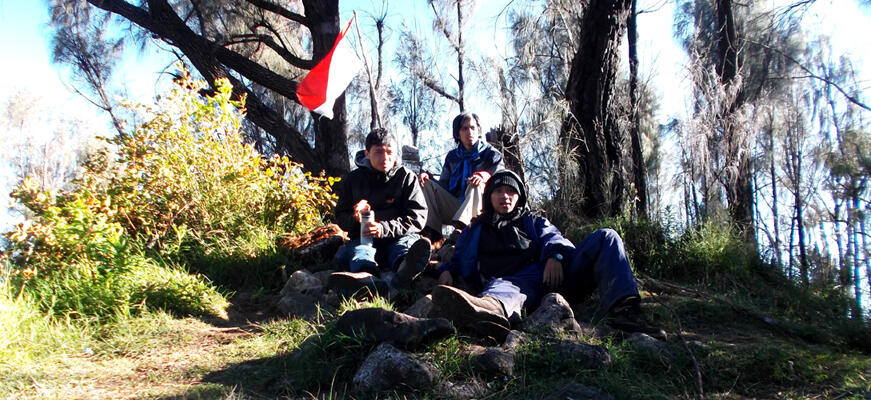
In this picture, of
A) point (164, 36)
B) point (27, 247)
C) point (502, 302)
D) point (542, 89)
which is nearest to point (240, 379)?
point (502, 302)

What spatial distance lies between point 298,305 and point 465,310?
155cm

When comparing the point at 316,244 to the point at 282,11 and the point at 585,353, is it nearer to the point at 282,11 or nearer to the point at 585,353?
the point at 585,353

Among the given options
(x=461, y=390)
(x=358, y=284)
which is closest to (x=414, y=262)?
(x=358, y=284)

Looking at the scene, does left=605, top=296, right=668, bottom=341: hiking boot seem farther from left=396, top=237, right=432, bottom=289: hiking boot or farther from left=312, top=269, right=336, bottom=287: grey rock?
left=312, top=269, right=336, bottom=287: grey rock

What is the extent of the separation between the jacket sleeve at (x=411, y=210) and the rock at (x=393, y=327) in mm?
1556

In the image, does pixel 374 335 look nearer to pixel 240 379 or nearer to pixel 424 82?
pixel 240 379

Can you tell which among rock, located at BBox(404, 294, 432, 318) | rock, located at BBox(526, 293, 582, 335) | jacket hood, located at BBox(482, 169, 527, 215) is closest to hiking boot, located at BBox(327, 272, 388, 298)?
rock, located at BBox(404, 294, 432, 318)

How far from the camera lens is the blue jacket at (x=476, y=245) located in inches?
145

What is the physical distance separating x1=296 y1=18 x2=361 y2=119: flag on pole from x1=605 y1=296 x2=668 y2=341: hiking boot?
424 centimetres

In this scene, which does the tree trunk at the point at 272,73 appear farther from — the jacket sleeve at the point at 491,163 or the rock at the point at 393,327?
the rock at the point at 393,327

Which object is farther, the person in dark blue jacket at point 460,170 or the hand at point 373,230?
the person in dark blue jacket at point 460,170

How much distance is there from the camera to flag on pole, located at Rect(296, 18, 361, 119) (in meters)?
6.56

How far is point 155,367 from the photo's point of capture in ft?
10.2

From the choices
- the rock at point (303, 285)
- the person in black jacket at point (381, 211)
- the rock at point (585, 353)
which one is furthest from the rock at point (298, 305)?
the rock at point (585, 353)
